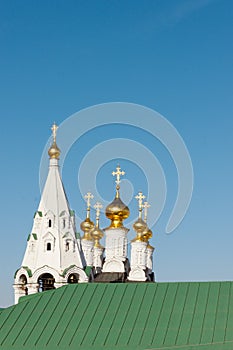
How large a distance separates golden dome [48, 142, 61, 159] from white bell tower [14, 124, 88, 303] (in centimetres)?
93

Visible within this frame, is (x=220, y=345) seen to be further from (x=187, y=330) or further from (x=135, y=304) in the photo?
(x=135, y=304)

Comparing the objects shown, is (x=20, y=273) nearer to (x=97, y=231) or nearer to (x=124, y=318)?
(x=124, y=318)

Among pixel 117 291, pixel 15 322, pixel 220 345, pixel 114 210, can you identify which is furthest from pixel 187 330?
pixel 114 210

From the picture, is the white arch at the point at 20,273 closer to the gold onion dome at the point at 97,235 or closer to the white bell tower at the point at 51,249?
the white bell tower at the point at 51,249

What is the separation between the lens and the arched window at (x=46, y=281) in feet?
81.8

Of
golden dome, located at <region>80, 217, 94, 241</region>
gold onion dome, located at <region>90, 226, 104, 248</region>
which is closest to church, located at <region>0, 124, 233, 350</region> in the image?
golden dome, located at <region>80, 217, 94, 241</region>

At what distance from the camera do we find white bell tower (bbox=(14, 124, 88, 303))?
24812 mm

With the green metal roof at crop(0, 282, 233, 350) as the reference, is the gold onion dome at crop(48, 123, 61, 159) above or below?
above

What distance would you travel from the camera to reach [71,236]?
25125mm

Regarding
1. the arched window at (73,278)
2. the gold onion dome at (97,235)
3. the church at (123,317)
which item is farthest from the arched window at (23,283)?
the gold onion dome at (97,235)

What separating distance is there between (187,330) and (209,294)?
57.2 inches

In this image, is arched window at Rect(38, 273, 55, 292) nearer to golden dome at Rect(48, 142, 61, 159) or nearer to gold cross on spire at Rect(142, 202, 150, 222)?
golden dome at Rect(48, 142, 61, 159)

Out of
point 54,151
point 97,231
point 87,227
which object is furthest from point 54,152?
point 97,231

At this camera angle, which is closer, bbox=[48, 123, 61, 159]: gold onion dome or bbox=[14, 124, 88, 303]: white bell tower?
bbox=[14, 124, 88, 303]: white bell tower
